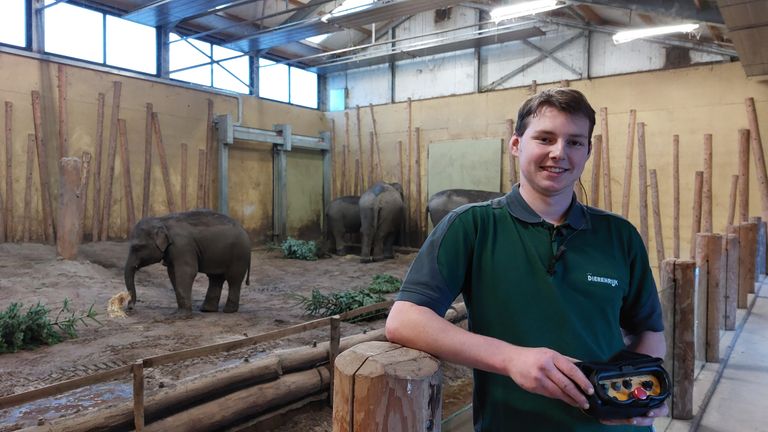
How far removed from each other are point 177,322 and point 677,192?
902cm

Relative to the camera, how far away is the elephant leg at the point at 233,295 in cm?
720

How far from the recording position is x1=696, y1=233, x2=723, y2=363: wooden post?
14.6 feet

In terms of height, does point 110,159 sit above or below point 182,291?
above

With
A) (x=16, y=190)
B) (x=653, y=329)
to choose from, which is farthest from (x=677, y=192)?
(x=16, y=190)

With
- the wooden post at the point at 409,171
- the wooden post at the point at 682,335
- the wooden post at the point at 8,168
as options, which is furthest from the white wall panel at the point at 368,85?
the wooden post at the point at 682,335

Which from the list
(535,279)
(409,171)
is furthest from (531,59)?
(535,279)

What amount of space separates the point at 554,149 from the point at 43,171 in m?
10.4

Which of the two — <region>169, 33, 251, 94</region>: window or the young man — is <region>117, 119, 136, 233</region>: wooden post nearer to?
<region>169, 33, 251, 94</region>: window

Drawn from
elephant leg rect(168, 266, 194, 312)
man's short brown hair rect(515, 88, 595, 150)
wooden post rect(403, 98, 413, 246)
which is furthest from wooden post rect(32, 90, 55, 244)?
man's short brown hair rect(515, 88, 595, 150)

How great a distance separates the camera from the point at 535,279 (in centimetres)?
148

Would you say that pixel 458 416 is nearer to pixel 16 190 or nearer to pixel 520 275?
pixel 520 275

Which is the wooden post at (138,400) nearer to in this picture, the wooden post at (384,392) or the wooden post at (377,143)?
the wooden post at (384,392)

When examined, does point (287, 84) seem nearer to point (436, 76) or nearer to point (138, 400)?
point (436, 76)

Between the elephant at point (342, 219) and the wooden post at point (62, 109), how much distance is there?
5973 millimetres
